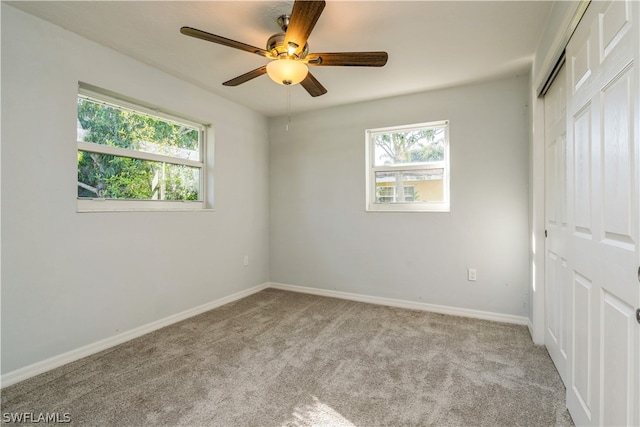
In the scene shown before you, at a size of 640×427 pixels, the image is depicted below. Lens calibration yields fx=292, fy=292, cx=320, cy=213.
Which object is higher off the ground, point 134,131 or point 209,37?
point 209,37

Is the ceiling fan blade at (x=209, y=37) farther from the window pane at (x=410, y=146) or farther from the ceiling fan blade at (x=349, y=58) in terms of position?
the window pane at (x=410, y=146)

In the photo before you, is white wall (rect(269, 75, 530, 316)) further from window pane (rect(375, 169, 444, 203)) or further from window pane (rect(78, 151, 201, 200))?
window pane (rect(78, 151, 201, 200))

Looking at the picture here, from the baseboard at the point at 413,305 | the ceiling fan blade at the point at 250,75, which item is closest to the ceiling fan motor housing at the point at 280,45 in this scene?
the ceiling fan blade at the point at 250,75

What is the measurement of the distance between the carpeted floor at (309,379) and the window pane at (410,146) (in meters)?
1.79

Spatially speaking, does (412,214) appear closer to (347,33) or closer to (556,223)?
(556,223)

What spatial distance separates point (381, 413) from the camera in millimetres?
1588

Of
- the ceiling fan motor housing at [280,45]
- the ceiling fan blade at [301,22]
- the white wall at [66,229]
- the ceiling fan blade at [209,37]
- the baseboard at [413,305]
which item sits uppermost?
the ceiling fan motor housing at [280,45]

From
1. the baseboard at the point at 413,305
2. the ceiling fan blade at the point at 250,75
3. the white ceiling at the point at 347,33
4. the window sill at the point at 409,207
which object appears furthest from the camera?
the window sill at the point at 409,207

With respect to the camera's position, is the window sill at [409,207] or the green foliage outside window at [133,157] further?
the window sill at [409,207]

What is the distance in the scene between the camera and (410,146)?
3387mm

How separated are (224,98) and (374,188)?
2.06 metres

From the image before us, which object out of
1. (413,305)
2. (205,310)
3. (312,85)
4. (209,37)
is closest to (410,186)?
(413,305)

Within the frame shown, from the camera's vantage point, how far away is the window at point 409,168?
10.6 ft

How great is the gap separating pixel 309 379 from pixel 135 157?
7.74ft
